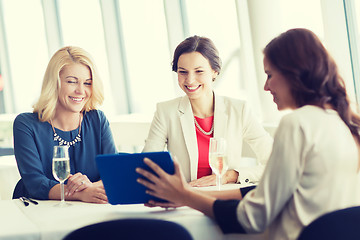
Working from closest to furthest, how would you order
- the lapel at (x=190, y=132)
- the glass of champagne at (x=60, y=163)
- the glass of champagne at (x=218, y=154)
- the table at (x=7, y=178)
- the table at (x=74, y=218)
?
the table at (x=74, y=218) → the glass of champagne at (x=60, y=163) → the glass of champagne at (x=218, y=154) → the lapel at (x=190, y=132) → the table at (x=7, y=178)

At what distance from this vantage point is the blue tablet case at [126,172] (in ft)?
5.45

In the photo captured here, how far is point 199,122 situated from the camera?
2848mm

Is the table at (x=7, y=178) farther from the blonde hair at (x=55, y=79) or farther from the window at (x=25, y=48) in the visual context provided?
the window at (x=25, y=48)

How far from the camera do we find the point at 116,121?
5.93 m

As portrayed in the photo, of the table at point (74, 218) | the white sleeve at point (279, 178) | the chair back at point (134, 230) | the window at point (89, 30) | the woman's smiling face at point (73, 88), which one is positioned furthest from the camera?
the window at point (89, 30)

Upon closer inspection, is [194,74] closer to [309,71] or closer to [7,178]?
[309,71]

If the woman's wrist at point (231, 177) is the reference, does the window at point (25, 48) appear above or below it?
above

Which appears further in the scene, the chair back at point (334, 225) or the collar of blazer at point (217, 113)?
the collar of blazer at point (217, 113)

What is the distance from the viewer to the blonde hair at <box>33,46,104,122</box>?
2.56 metres

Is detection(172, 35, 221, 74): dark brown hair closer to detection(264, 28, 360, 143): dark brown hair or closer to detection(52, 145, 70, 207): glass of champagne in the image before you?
detection(52, 145, 70, 207): glass of champagne

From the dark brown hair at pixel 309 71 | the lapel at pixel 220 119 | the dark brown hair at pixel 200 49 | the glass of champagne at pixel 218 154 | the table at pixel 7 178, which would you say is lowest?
the table at pixel 7 178

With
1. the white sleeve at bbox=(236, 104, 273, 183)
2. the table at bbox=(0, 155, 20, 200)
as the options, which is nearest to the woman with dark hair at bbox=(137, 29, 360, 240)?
the white sleeve at bbox=(236, 104, 273, 183)

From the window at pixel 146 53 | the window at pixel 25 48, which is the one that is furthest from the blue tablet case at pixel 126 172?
the window at pixel 25 48

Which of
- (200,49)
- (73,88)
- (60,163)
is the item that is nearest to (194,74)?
(200,49)
